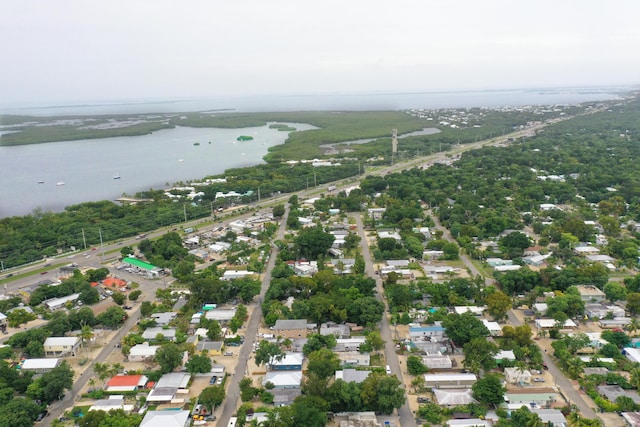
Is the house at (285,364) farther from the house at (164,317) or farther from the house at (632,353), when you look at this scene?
the house at (632,353)

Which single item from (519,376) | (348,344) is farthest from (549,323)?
(348,344)

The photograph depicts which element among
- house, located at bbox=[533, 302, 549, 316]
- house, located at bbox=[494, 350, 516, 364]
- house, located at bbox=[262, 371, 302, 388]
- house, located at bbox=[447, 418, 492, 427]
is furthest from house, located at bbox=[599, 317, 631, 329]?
house, located at bbox=[262, 371, 302, 388]

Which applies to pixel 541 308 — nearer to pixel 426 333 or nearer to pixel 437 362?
pixel 426 333

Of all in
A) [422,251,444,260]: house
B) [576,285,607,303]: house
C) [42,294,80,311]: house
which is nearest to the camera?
[576,285,607,303]: house

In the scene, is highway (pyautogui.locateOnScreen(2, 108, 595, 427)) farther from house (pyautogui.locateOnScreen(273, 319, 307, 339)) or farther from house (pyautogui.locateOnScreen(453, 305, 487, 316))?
house (pyautogui.locateOnScreen(453, 305, 487, 316))

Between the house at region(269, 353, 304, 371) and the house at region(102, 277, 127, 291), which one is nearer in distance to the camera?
the house at region(269, 353, 304, 371)

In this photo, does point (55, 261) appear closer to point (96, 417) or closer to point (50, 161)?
point (96, 417)
